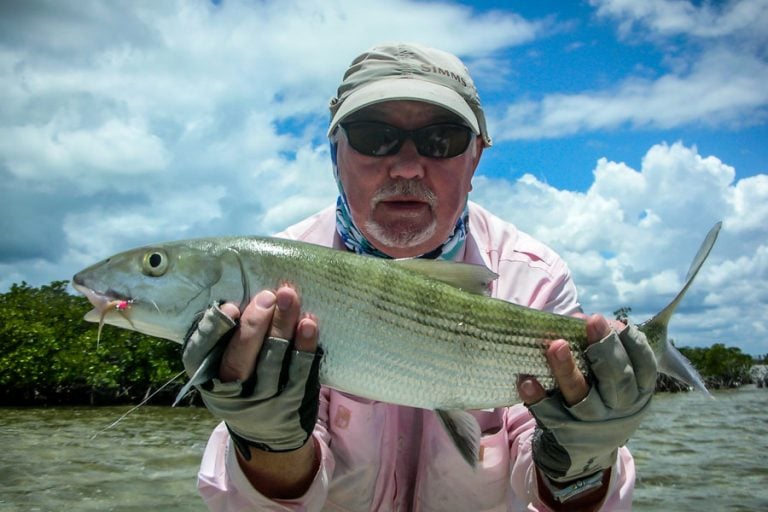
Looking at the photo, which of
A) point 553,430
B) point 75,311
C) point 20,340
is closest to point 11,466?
point 553,430

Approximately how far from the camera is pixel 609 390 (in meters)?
2.87

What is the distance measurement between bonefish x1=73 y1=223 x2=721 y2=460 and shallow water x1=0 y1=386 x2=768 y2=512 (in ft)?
20.5

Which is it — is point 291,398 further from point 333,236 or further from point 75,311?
point 75,311

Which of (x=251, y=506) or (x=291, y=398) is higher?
(x=291, y=398)

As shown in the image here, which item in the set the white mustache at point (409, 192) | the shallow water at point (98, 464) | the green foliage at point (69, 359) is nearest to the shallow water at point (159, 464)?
the shallow water at point (98, 464)

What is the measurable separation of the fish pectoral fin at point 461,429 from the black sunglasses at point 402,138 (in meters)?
1.56

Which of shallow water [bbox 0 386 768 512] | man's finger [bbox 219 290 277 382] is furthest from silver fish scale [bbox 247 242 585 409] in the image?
shallow water [bbox 0 386 768 512]

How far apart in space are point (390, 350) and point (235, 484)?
122 centimetres

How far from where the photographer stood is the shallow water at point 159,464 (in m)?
8.43

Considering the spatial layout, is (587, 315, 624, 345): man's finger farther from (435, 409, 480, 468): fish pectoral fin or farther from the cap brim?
the cap brim

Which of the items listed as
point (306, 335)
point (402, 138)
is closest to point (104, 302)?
point (306, 335)

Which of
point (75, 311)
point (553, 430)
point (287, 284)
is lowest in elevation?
point (553, 430)

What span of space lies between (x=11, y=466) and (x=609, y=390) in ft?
35.2

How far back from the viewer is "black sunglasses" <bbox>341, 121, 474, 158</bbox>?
3734 millimetres
